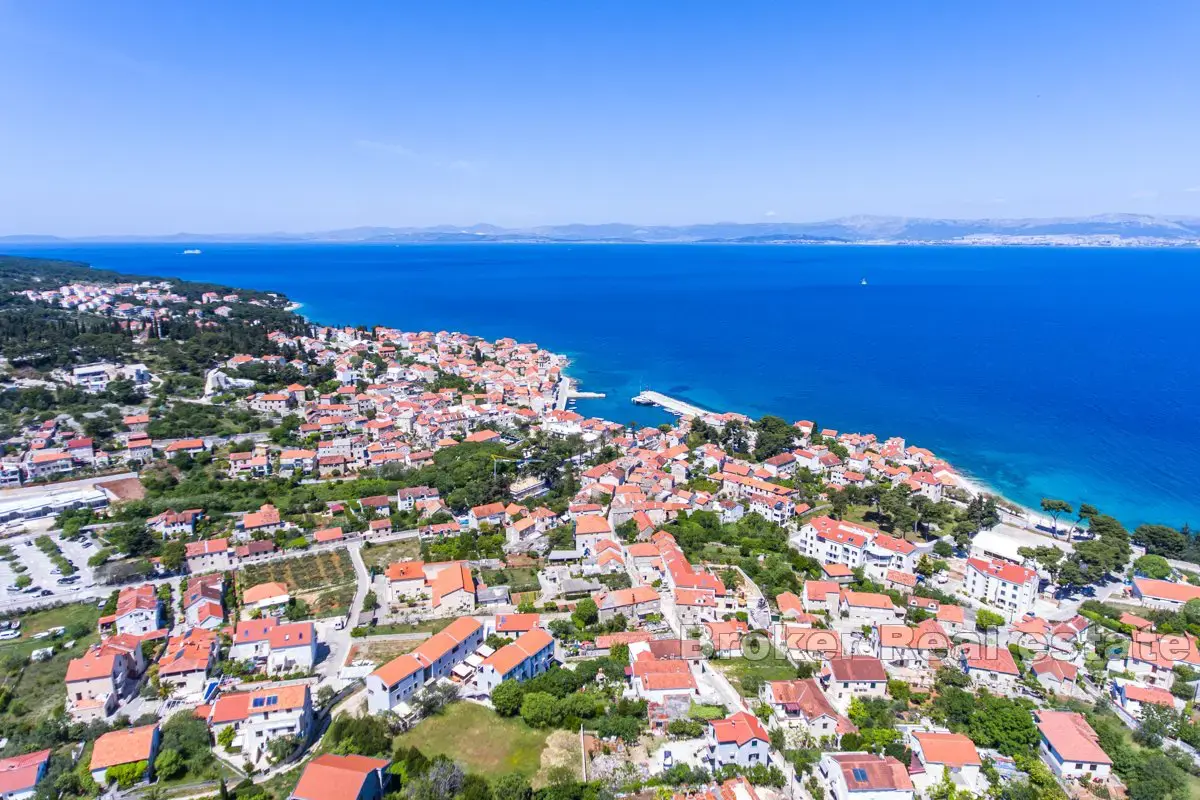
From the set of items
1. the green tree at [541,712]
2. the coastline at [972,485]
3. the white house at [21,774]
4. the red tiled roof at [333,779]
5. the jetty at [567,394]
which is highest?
the red tiled roof at [333,779]

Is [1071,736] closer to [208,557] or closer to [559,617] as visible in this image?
[559,617]

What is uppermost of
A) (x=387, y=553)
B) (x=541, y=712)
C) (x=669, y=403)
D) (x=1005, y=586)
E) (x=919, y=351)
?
(x=541, y=712)

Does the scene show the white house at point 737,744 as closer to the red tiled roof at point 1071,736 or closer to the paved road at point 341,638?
the red tiled roof at point 1071,736

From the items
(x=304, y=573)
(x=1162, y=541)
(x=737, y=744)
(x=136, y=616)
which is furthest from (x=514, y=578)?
(x=1162, y=541)

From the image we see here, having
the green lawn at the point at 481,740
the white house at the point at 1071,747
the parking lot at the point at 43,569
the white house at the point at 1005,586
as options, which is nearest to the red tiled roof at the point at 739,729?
the green lawn at the point at 481,740

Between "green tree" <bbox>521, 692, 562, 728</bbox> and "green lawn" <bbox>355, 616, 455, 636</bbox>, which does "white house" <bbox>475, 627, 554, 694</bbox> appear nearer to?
"green tree" <bbox>521, 692, 562, 728</bbox>

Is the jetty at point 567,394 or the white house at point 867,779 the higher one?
the white house at point 867,779

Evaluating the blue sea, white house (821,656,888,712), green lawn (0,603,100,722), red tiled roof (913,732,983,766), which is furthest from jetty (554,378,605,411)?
red tiled roof (913,732,983,766)
